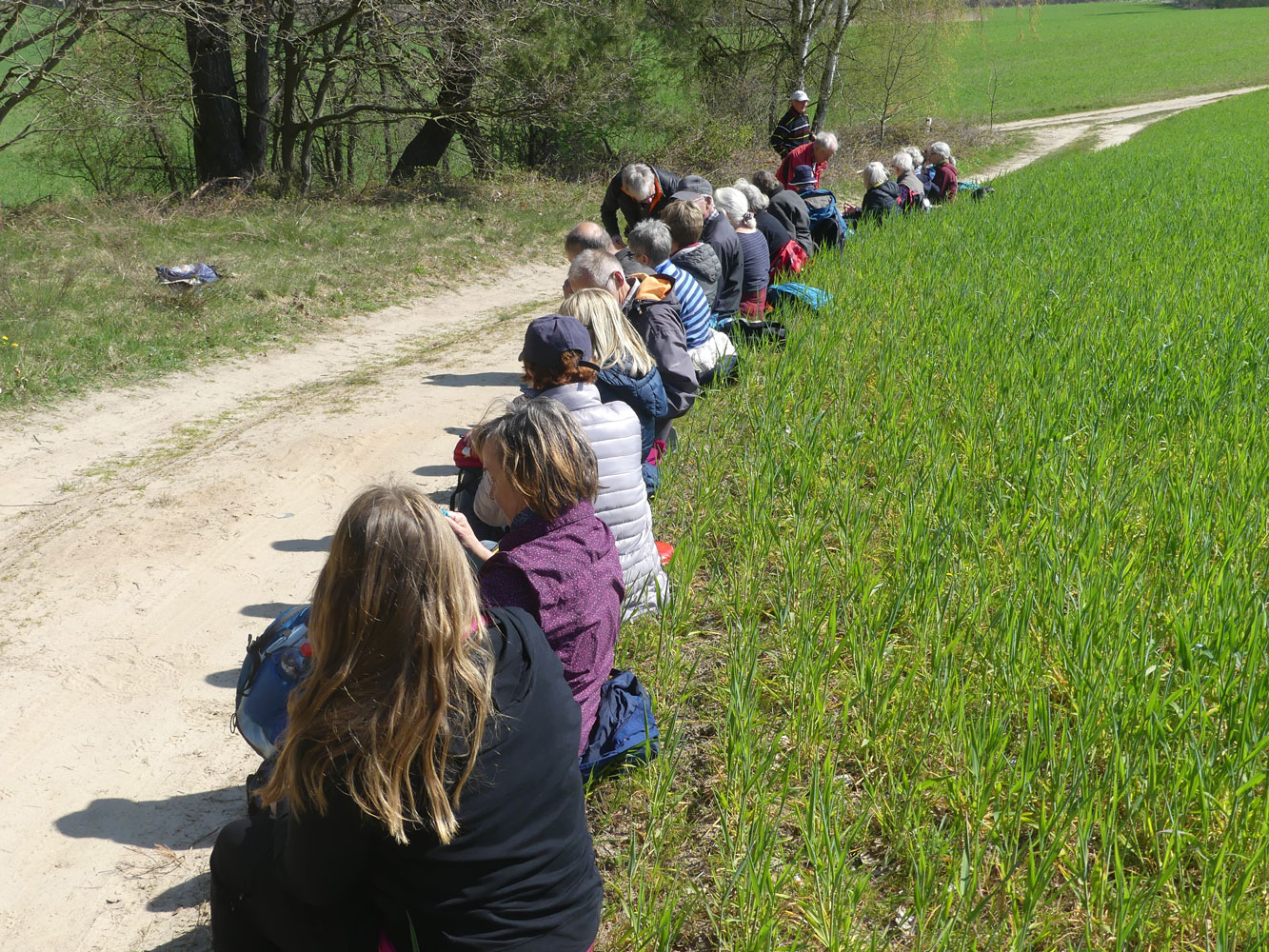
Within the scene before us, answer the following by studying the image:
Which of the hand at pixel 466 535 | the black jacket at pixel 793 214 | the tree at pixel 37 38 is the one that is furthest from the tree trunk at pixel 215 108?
the hand at pixel 466 535

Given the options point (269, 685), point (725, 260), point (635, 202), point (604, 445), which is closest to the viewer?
point (269, 685)

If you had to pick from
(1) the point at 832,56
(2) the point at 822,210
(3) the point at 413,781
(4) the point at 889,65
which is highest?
(4) the point at 889,65

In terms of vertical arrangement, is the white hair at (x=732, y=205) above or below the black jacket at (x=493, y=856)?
above

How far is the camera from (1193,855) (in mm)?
2096

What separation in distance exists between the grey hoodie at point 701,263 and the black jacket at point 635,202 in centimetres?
109

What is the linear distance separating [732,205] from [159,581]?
14.0ft

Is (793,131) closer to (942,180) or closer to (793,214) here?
(793,214)

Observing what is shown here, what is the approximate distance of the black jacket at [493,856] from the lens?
1.62 metres

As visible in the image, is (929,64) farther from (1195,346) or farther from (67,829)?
(67,829)

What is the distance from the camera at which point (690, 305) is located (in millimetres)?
5180

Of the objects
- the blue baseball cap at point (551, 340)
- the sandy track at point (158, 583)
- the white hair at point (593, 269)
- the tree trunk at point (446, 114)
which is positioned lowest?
the sandy track at point (158, 583)

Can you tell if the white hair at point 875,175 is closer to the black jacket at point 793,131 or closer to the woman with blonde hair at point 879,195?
the woman with blonde hair at point 879,195

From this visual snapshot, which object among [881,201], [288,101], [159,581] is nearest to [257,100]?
[288,101]

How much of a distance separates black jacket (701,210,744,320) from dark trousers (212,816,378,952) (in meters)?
4.64
